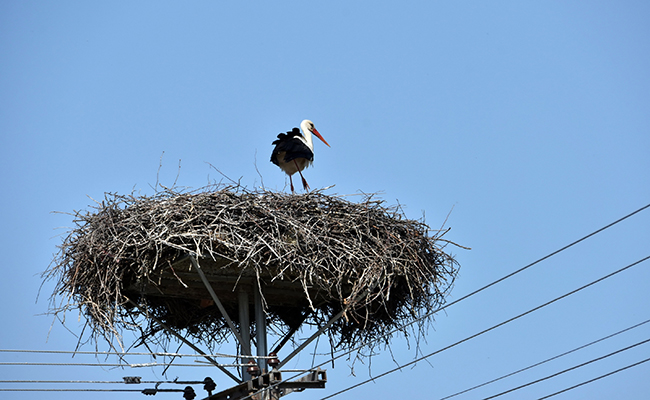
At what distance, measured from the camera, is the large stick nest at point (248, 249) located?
357 inches

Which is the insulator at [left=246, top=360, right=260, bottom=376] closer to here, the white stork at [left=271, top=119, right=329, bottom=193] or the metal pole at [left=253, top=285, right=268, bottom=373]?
the metal pole at [left=253, top=285, right=268, bottom=373]

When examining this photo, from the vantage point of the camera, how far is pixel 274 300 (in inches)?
451

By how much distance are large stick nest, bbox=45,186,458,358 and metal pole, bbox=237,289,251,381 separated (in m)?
0.26

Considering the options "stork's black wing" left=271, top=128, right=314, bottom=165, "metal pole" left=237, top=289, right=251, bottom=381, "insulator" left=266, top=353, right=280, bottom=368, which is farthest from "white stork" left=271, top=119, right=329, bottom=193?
"insulator" left=266, top=353, right=280, bottom=368

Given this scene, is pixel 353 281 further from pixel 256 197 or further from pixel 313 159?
pixel 313 159

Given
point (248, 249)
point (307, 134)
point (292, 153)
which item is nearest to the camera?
point (248, 249)

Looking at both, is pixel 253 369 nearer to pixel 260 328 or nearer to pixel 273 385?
pixel 273 385

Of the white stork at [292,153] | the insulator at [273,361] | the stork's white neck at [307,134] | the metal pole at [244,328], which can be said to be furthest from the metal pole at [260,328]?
the stork's white neck at [307,134]

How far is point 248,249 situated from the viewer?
29.7ft

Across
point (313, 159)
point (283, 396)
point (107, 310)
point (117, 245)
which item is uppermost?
point (313, 159)

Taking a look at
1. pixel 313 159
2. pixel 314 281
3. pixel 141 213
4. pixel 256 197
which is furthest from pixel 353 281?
pixel 313 159

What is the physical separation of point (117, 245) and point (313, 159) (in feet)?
15.2

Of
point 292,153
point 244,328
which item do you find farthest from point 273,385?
point 292,153

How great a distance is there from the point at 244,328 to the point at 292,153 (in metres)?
3.08
